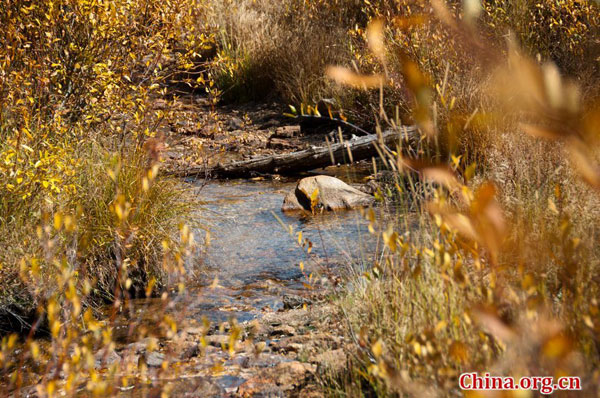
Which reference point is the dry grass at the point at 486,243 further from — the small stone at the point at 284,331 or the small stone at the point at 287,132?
the small stone at the point at 287,132

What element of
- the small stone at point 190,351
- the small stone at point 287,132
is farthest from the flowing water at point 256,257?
the small stone at point 287,132

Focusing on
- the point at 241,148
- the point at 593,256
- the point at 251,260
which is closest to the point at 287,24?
the point at 241,148

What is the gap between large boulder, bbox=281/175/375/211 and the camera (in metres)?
6.94

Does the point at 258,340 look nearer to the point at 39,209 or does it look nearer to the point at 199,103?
the point at 39,209

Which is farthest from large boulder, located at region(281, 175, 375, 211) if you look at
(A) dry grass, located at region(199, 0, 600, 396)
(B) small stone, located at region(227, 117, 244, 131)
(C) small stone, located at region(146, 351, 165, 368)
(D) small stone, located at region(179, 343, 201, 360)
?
(B) small stone, located at region(227, 117, 244, 131)

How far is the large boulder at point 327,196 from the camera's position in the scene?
694 cm

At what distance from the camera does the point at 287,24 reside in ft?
42.1

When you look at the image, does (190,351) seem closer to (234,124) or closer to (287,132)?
(287,132)

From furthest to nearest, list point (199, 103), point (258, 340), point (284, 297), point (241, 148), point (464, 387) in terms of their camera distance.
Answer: point (199, 103) < point (241, 148) < point (284, 297) < point (258, 340) < point (464, 387)

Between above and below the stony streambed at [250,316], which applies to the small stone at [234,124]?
above

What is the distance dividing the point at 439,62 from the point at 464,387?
6.68 metres

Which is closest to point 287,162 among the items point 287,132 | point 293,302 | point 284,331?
point 287,132

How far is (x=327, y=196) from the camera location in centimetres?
704

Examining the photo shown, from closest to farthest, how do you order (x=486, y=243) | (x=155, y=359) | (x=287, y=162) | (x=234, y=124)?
(x=486, y=243)
(x=155, y=359)
(x=287, y=162)
(x=234, y=124)
